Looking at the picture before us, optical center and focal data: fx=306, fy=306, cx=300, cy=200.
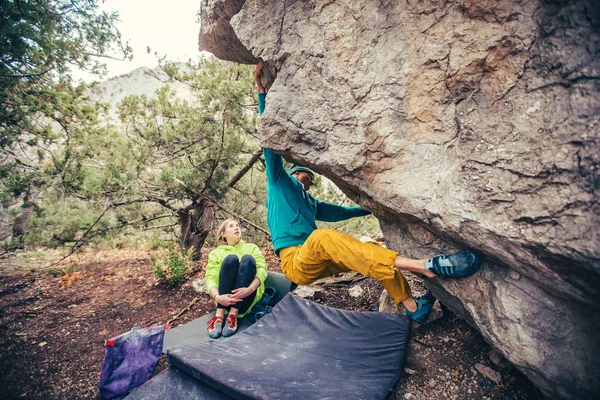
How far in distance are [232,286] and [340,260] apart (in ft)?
4.05

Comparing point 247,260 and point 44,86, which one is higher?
point 44,86

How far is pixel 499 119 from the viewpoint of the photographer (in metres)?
1.70

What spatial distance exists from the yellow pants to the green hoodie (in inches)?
15.0

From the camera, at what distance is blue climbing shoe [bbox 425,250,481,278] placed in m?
1.94

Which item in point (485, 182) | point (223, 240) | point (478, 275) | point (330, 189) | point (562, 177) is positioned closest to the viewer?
point (562, 177)

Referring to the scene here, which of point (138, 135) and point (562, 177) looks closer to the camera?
point (562, 177)

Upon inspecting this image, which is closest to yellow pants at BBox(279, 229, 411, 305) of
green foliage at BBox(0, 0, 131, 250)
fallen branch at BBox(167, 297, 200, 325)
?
fallen branch at BBox(167, 297, 200, 325)

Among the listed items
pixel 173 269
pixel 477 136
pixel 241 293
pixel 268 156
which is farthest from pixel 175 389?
pixel 477 136

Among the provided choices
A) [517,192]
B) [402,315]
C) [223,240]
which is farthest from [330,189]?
[517,192]

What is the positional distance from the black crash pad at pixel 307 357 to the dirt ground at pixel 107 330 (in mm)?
228

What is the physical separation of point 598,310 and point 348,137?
1.65m

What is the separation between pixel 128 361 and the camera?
231cm

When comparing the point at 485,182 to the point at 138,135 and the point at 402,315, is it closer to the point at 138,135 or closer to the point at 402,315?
the point at 402,315

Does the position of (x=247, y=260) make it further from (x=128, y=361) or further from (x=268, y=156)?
(x=128, y=361)
